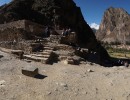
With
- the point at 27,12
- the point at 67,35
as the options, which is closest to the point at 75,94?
the point at 67,35

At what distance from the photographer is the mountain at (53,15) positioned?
47.4 meters

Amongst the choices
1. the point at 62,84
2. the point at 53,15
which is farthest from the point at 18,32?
the point at 53,15

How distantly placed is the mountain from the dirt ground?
99.4 ft

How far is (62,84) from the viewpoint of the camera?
1123 centimetres

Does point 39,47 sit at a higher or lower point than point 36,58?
higher

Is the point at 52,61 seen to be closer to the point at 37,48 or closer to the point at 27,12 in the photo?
the point at 37,48

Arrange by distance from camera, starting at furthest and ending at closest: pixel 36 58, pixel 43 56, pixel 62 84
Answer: pixel 43 56 < pixel 36 58 < pixel 62 84

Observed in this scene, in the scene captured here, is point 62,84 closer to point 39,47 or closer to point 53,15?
point 39,47

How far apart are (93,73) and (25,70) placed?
4.14 meters

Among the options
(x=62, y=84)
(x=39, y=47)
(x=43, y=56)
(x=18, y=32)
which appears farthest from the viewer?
(x=18, y=32)

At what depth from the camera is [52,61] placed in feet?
54.1

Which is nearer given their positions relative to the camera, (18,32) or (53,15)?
(18,32)

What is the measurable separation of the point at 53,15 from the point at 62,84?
43.9 m

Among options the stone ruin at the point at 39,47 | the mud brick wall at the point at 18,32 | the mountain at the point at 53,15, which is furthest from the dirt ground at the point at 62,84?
the mountain at the point at 53,15
